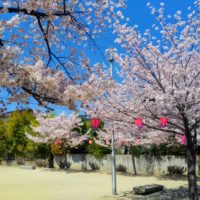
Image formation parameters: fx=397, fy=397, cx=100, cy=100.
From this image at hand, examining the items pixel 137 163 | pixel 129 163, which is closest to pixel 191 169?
pixel 137 163

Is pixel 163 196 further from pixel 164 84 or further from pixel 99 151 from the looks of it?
pixel 99 151

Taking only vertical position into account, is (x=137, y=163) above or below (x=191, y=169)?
above

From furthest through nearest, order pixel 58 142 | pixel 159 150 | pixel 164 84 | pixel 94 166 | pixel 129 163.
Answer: pixel 58 142 → pixel 94 166 → pixel 129 163 → pixel 159 150 → pixel 164 84

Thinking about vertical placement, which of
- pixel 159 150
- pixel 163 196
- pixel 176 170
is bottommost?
pixel 163 196

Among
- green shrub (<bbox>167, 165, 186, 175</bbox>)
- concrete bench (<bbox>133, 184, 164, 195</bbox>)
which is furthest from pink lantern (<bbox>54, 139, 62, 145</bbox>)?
concrete bench (<bbox>133, 184, 164, 195</bbox>)

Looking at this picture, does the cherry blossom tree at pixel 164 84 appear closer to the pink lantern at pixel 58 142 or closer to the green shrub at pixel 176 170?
the green shrub at pixel 176 170

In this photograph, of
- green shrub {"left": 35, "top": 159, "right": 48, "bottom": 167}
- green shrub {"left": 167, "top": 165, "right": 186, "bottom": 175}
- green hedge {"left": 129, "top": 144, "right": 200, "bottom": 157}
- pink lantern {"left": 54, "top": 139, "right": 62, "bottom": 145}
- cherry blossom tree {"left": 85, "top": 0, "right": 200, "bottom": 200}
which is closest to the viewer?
cherry blossom tree {"left": 85, "top": 0, "right": 200, "bottom": 200}

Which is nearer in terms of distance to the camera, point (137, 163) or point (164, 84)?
point (164, 84)

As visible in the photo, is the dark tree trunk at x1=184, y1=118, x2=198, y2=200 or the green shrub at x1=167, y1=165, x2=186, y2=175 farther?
the green shrub at x1=167, y1=165, x2=186, y2=175

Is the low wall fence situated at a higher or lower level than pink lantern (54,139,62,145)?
lower

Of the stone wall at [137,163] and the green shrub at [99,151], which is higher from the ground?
the green shrub at [99,151]

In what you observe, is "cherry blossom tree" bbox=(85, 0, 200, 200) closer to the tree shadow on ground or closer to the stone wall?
the tree shadow on ground

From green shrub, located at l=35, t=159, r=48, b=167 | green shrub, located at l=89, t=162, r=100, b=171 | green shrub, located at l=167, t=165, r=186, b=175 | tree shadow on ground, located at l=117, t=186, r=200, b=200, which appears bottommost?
tree shadow on ground, located at l=117, t=186, r=200, b=200

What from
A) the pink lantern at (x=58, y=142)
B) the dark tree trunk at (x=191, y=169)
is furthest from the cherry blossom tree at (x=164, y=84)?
the pink lantern at (x=58, y=142)
